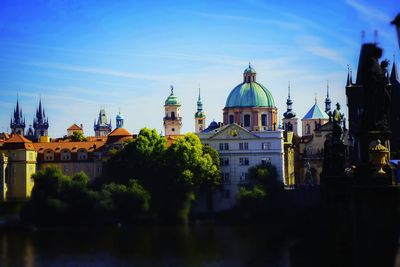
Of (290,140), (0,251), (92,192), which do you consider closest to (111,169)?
(92,192)

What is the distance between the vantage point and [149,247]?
5719 cm

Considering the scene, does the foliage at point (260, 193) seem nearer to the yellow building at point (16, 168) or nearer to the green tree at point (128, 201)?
the green tree at point (128, 201)

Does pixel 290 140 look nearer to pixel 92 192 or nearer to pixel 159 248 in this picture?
pixel 92 192

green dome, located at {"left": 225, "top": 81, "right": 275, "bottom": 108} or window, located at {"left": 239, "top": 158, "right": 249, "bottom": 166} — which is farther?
green dome, located at {"left": 225, "top": 81, "right": 275, "bottom": 108}

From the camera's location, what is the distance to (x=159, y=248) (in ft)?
184

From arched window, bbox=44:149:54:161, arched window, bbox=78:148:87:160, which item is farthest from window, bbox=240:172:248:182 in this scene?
arched window, bbox=44:149:54:161

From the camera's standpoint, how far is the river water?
141ft

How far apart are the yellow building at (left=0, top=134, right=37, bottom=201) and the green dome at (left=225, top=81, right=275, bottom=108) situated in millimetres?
32551

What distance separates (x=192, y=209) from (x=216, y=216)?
3196 mm

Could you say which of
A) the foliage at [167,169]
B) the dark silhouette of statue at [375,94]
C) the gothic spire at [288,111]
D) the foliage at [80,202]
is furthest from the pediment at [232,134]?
the dark silhouette of statue at [375,94]

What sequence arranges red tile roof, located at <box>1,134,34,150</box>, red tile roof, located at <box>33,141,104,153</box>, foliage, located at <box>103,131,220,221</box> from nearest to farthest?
foliage, located at <box>103,131,220,221</box> < red tile roof, located at <box>1,134,34,150</box> < red tile roof, located at <box>33,141,104,153</box>

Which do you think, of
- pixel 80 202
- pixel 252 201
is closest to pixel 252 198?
pixel 252 201

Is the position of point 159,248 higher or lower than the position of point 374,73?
lower

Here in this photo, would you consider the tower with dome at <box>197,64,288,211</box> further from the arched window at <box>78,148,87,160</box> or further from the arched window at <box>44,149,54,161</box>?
the arched window at <box>44,149,54,161</box>
